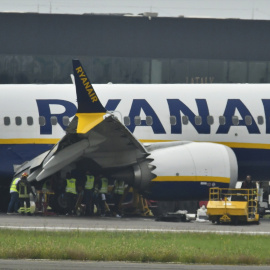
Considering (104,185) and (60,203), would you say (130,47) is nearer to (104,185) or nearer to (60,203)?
(60,203)

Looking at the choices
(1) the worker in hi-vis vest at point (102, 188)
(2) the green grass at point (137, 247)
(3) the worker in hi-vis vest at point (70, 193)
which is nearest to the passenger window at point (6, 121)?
(3) the worker in hi-vis vest at point (70, 193)

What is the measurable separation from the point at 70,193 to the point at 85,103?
4.74 meters

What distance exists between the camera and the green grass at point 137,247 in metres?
23.6

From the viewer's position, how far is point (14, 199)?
3869 cm

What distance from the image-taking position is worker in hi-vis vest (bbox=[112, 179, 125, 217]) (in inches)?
1488

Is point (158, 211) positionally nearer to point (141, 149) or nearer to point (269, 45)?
point (141, 149)

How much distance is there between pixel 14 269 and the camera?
68.9ft

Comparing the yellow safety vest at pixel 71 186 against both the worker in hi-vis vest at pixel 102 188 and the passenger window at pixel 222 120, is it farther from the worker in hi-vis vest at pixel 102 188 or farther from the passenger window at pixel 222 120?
the passenger window at pixel 222 120

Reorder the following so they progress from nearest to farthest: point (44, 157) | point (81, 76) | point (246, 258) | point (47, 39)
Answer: point (246, 258) → point (81, 76) → point (44, 157) → point (47, 39)

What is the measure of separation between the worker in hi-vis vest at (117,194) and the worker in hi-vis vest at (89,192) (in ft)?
3.05

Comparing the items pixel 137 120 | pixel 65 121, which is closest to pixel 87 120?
pixel 65 121

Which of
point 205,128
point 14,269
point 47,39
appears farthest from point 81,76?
point 47,39

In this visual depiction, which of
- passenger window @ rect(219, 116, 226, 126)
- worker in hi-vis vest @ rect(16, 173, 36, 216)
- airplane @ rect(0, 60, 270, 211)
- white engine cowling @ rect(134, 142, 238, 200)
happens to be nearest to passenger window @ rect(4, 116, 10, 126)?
airplane @ rect(0, 60, 270, 211)

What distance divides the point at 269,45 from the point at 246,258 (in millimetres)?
41402
